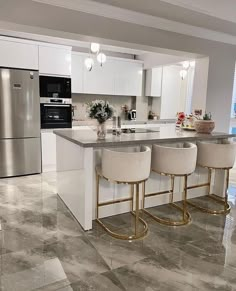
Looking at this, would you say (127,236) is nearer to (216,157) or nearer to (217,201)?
(216,157)

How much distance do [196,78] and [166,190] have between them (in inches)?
83.6

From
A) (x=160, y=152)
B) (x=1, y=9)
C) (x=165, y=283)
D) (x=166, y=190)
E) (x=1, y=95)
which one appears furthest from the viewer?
(x=1, y=95)

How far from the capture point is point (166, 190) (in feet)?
11.4

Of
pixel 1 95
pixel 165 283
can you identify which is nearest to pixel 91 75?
pixel 1 95

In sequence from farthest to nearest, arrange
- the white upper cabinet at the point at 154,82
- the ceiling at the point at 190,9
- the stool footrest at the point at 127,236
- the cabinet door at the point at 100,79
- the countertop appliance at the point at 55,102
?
the white upper cabinet at the point at 154,82
the cabinet door at the point at 100,79
the countertop appliance at the point at 55,102
the ceiling at the point at 190,9
the stool footrest at the point at 127,236

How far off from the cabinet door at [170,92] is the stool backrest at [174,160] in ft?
13.0

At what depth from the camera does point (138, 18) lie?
3268mm

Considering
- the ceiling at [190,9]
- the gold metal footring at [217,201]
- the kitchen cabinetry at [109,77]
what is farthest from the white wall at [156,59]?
the gold metal footring at [217,201]

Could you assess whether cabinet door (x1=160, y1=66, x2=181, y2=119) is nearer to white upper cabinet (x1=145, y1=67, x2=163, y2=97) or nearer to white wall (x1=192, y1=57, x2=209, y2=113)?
white upper cabinet (x1=145, y1=67, x2=163, y2=97)

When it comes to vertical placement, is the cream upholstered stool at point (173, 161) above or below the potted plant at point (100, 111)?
below

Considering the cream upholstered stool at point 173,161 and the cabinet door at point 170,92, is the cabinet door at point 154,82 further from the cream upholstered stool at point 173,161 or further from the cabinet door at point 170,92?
the cream upholstered stool at point 173,161

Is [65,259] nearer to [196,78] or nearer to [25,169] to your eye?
[25,169]

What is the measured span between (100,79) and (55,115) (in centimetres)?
152

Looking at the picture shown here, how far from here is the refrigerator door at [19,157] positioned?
14.5 ft
